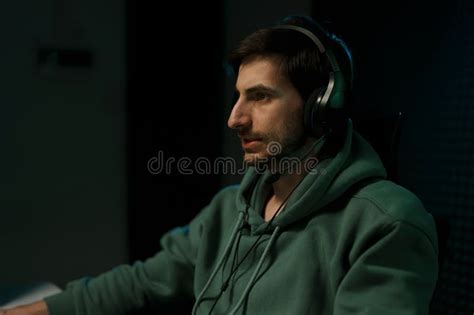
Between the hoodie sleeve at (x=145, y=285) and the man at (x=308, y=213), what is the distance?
0.01m

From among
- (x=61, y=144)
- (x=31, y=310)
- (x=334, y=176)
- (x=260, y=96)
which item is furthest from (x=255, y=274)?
(x=61, y=144)

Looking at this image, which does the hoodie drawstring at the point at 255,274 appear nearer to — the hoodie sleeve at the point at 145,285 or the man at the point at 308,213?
the man at the point at 308,213

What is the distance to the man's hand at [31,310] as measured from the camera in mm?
1035

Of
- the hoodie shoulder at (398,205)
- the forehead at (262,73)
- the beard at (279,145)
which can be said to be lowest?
the hoodie shoulder at (398,205)

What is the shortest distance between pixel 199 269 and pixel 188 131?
0.86m

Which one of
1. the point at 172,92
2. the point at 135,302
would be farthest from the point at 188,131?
the point at 135,302

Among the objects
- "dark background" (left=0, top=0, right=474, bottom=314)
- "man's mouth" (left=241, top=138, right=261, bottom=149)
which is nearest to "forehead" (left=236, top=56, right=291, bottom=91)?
"man's mouth" (left=241, top=138, right=261, bottom=149)

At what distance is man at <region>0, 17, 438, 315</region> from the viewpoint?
77cm

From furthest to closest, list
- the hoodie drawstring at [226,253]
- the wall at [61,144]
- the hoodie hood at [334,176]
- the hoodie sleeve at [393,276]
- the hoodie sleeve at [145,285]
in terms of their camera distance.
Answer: the wall at [61,144] → the hoodie sleeve at [145,285] → the hoodie drawstring at [226,253] → the hoodie hood at [334,176] → the hoodie sleeve at [393,276]

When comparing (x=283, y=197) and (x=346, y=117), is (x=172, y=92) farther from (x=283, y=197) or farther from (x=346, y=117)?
(x=346, y=117)

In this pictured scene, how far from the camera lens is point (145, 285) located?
1179 mm

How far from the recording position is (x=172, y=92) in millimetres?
1827

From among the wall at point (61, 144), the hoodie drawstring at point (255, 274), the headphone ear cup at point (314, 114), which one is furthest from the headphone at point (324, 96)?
the wall at point (61, 144)

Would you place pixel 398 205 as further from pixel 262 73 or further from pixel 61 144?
pixel 61 144
